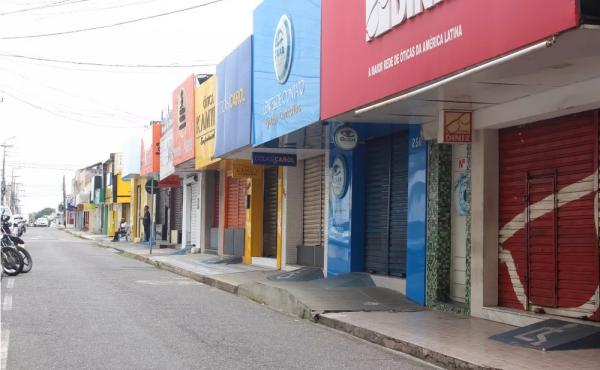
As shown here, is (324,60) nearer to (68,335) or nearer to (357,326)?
(357,326)

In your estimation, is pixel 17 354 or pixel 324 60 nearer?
pixel 17 354

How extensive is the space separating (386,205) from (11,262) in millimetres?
9275

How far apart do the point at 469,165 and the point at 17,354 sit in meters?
6.95

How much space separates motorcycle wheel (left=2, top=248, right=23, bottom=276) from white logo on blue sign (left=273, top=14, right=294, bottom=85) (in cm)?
764

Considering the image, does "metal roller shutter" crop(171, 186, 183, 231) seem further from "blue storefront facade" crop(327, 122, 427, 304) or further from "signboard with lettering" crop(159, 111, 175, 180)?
"blue storefront facade" crop(327, 122, 427, 304)

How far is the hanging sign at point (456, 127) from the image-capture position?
10.9m

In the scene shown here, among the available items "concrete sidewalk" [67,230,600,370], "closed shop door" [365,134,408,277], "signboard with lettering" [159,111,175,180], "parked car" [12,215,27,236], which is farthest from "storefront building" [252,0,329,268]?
"parked car" [12,215,27,236]

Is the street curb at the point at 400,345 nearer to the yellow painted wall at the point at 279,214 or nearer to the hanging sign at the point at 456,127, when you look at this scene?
the hanging sign at the point at 456,127

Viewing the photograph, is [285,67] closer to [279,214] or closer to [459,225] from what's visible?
[459,225]

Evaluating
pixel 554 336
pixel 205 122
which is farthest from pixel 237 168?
pixel 554 336

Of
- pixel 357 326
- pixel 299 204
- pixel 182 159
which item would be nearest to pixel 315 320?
pixel 357 326

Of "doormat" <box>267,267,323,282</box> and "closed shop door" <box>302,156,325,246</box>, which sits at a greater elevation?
"closed shop door" <box>302,156,325,246</box>

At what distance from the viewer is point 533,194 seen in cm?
1040

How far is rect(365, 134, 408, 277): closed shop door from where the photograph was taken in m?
13.9
